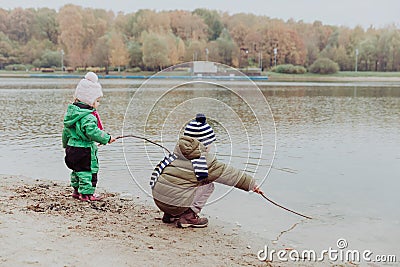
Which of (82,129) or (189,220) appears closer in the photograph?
(189,220)

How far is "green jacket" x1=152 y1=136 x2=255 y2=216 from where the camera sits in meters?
5.16

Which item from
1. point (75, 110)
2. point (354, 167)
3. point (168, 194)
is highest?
point (75, 110)

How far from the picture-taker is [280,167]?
9703 mm

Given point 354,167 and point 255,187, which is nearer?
point 255,187

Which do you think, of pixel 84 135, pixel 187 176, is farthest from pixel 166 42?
pixel 187 176

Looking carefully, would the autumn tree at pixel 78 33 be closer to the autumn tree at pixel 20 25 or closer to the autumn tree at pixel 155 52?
the autumn tree at pixel 20 25

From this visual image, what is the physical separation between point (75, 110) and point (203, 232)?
6.45 ft

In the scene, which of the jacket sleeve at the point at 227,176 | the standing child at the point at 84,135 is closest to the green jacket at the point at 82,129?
the standing child at the point at 84,135

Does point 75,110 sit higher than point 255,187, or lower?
higher

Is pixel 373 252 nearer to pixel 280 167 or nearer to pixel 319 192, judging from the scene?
pixel 319 192

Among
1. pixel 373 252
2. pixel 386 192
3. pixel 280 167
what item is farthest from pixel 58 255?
pixel 280 167

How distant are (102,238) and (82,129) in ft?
5.10

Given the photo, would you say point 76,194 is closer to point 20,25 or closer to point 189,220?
point 189,220

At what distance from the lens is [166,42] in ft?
298
